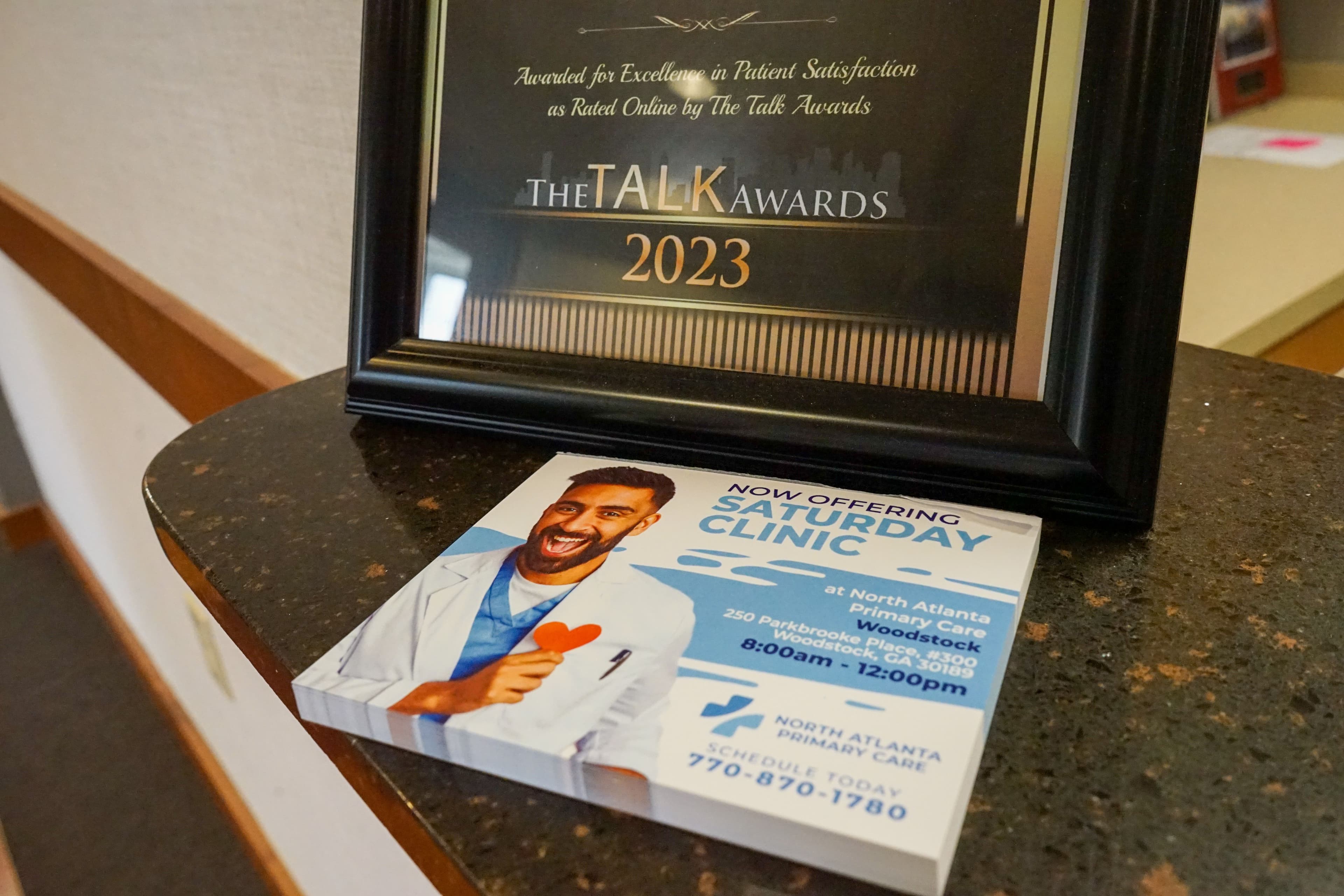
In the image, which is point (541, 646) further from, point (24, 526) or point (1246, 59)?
point (24, 526)

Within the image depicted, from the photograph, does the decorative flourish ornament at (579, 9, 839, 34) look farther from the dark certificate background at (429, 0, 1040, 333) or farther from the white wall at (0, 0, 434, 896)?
the white wall at (0, 0, 434, 896)

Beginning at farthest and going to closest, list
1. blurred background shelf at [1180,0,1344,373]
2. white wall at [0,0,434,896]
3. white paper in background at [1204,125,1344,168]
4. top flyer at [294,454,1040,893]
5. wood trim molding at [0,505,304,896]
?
wood trim molding at [0,505,304,896] < white paper in background at [1204,125,1344,168] < white wall at [0,0,434,896] < blurred background shelf at [1180,0,1344,373] < top flyer at [294,454,1040,893]

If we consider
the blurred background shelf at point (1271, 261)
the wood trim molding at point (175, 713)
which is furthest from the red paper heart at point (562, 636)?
the wood trim molding at point (175, 713)

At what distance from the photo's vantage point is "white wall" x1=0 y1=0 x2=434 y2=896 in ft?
2.59

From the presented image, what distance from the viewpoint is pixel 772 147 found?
386mm

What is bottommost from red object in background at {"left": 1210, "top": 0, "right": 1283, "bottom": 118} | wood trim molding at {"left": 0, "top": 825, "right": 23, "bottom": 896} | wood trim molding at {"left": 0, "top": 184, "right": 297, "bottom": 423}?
wood trim molding at {"left": 0, "top": 825, "right": 23, "bottom": 896}

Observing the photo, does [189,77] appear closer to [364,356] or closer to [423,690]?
[364,356]

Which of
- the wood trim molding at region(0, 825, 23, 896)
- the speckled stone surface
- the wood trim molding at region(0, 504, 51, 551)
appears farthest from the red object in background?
the wood trim molding at region(0, 504, 51, 551)

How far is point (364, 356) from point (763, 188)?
0.70 ft

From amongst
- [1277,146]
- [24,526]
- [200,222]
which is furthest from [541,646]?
[24,526]

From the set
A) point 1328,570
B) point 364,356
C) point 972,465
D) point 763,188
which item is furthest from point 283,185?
→ point 1328,570

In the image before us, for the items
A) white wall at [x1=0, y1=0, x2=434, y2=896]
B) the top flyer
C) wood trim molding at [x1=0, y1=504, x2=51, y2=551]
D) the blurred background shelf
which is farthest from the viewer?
wood trim molding at [x1=0, y1=504, x2=51, y2=551]

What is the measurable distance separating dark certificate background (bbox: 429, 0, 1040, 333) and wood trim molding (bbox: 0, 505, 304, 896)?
130 centimetres

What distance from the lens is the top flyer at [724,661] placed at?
0.76 feet
